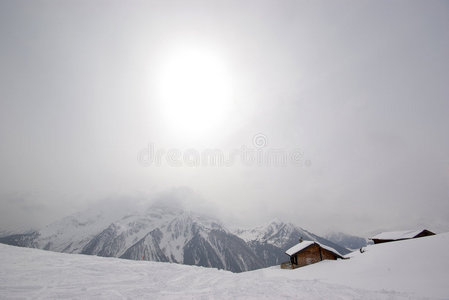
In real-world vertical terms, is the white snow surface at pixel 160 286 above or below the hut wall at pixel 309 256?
above

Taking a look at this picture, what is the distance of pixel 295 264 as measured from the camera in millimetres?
42719

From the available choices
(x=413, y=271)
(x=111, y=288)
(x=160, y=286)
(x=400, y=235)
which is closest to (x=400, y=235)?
(x=400, y=235)

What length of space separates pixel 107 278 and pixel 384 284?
63.2ft

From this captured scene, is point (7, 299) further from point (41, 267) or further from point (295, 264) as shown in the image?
point (295, 264)

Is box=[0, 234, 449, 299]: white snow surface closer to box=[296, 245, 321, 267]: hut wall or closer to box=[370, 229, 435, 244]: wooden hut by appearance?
box=[296, 245, 321, 267]: hut wall

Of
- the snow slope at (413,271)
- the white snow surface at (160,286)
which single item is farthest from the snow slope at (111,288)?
the snow slope at (413,271)

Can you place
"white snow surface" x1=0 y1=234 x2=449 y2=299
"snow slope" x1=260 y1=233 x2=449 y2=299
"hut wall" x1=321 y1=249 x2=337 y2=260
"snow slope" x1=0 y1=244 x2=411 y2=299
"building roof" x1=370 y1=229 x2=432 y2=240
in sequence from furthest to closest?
"building roof" x1=370 y1=229 x2=432 y2=240 → "hut wall" x1=321 y1=249 x2=337 y2=260 → "snow slope" x1=260 y1=233 x2=449 y2=299 → "white snow surface" x1=0 y1=234 x2=449 y2=299 → "snow slope" x1=0 y1=244 x2=411 y2=299

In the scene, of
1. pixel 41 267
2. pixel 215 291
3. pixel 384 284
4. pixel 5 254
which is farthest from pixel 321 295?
pixel 5 254

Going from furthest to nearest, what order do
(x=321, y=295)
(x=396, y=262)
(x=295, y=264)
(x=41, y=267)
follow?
(x=295, y=264)
(x=396, y=262)
(x=41, y=267)
(x=321, y=295)

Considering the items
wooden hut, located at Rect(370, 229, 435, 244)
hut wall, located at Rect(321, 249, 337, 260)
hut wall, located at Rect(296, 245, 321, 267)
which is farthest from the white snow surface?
wooden hut, located at Rect(370, 229, 435, 244)

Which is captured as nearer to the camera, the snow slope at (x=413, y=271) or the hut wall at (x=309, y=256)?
the snow slope at (x=413, y=271)

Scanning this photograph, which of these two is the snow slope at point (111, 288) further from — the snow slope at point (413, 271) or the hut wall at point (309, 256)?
the hut wall at point (309, 256)

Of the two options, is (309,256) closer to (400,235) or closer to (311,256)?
(311,256)

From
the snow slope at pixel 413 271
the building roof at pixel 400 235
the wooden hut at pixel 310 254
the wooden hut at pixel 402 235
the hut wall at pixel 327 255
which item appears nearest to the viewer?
the snow slope at pixel 413 271
